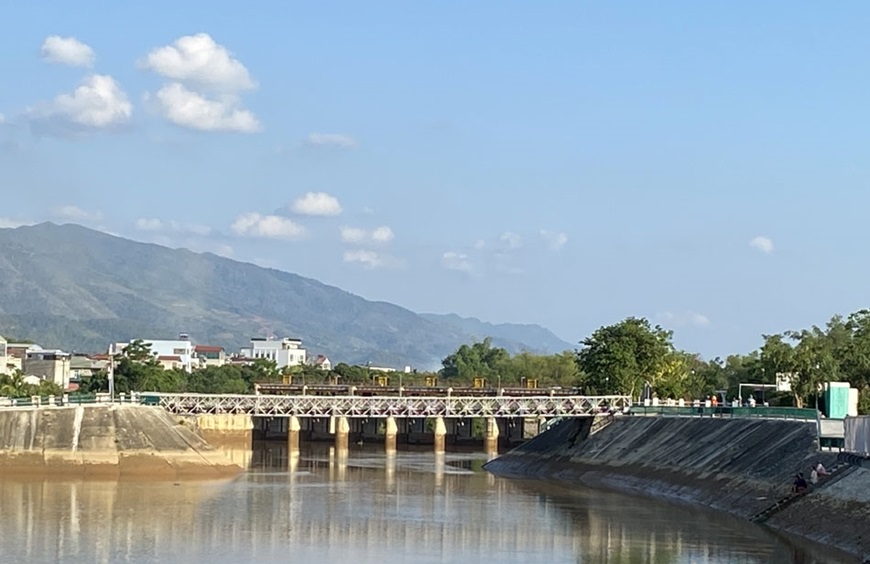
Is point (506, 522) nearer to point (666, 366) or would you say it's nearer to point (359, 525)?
point (359, 525)

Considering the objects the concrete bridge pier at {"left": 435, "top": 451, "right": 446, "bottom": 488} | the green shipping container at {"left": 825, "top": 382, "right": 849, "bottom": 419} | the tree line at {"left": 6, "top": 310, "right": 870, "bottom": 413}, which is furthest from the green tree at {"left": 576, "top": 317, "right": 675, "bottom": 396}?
the green shipping container at {"left": 825, "top": 382, "right": 849, "bottom": 419}

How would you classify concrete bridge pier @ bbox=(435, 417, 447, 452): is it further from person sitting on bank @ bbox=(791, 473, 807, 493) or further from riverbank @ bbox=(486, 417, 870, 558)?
person sitting on bank @ bbox=(791, 473, 807, 493)

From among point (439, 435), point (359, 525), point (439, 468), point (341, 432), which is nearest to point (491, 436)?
point (439, 435)

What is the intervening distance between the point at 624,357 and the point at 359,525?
6919 cm

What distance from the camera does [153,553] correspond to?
59750mm

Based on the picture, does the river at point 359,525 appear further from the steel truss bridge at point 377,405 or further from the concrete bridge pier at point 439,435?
the concrete bridge pier at point 439,435

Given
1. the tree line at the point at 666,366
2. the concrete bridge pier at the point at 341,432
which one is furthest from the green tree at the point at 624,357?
the concrete bridge pier at the point at 341,432

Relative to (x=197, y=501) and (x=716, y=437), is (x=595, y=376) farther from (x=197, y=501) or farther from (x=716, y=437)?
(x=197, y=501)

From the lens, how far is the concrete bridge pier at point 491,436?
162 metres

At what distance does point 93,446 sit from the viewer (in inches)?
3942

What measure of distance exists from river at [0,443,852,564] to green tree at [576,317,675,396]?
1409 inches

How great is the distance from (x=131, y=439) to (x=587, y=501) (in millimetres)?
32372

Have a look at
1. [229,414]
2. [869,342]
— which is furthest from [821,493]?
[229,414]

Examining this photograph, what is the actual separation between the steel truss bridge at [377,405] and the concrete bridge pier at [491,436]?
8.86m
